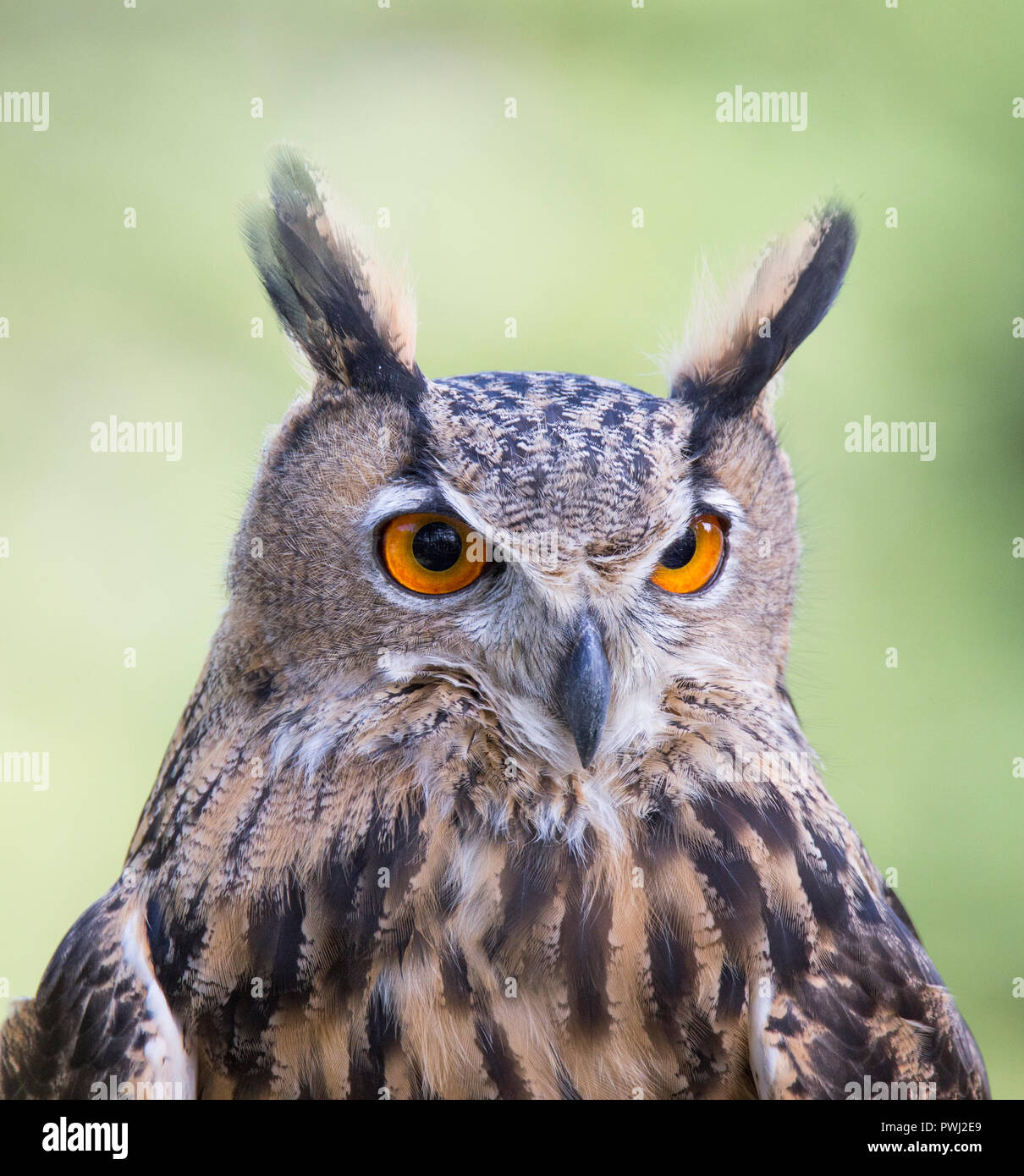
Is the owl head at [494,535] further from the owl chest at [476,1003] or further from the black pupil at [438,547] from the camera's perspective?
the owl chest at [476,1003]

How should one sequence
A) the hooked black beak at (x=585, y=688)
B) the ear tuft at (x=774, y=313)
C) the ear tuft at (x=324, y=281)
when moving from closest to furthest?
the hooked black beak at (x=585, y=688), the ear tuft at (x=324, y=281), the ear tuft at (x=774, y=313)

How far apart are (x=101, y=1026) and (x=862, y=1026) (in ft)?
2.78

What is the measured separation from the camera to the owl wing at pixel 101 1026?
128 centimetres

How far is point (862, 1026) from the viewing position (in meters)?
1.32

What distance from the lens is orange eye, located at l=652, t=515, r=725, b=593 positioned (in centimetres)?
137

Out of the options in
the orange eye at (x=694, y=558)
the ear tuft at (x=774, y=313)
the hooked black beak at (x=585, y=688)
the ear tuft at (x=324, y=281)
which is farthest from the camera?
the ear tuft at (x=774, y=313)

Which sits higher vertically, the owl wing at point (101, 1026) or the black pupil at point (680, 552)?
the black pupil at point (680, 552)

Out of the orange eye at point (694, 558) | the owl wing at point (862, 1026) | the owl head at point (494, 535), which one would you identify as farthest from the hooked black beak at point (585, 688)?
the owl wing at point (862, 1026)

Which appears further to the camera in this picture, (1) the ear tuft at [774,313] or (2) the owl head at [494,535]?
(1) the ear tuft at [774,313]

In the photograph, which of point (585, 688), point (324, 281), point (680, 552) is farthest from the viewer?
point (324, 281)

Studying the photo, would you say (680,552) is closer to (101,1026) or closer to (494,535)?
(494,535)

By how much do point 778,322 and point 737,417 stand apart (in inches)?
6.7

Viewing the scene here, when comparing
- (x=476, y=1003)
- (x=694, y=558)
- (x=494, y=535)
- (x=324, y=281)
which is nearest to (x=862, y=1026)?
(x=476, y=1003)

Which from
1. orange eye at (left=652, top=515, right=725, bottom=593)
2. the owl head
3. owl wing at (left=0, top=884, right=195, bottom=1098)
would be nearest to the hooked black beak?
the owl head
